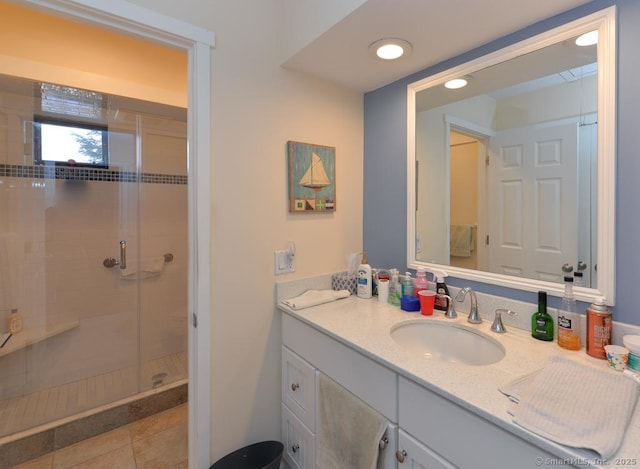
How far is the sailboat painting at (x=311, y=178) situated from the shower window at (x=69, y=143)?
5.17 ft

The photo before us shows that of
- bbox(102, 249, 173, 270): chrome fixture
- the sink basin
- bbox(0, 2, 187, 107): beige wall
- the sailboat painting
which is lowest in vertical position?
the sink basin

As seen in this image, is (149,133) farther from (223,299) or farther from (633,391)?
(633,391)

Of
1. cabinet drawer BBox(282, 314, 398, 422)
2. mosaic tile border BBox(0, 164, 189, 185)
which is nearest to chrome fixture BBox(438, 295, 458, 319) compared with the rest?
cabinet drawer BBox(282, 314, 398, 422)

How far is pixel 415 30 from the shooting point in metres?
1.21

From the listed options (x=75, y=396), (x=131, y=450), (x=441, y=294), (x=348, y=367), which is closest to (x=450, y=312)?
(x=441, y=294)

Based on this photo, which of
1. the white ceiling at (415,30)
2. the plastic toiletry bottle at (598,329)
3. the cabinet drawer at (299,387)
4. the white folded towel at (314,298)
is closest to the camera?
the plastic toiletry bottle at (598,329)

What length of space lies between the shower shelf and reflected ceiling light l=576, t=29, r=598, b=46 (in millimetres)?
3132

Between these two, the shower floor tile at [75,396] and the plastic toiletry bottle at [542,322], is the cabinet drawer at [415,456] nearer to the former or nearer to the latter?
the plastic toiletry bottle at [542,322]

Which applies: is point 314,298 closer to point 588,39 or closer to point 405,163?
point 405,163

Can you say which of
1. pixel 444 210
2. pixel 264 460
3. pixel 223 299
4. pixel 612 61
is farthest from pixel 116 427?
pixel 612 61

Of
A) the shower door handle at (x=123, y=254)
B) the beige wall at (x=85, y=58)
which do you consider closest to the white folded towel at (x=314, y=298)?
the shower door handle at (x=123, y=254)

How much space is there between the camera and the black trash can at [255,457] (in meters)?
1.35

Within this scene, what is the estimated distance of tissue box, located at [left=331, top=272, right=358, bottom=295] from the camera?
5.65 ft

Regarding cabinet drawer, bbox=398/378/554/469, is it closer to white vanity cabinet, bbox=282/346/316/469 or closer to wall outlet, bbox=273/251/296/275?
white vanity cabinet, bbox=282/346/316/469
